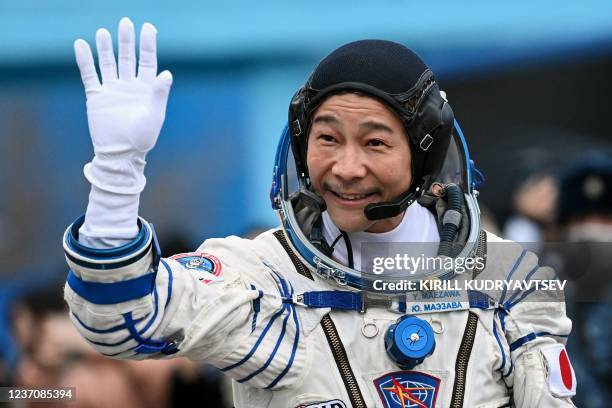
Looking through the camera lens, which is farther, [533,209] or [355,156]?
[533,209]

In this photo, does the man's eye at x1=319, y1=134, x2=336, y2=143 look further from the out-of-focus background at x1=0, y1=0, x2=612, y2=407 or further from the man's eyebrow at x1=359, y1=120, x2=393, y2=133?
the out-of-focus background at x1=0, y1=0, x2=612, y2=407

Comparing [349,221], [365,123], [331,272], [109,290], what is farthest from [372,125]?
[109,290]

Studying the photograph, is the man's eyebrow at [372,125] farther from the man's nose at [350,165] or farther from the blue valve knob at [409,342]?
the blue valve knob at [409,342]

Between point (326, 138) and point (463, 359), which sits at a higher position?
point (326, 138)

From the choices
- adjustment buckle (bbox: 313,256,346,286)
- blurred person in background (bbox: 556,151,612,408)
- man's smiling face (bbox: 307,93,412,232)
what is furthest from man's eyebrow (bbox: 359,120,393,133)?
blurred person in background (bbox: 556,151,612,408)

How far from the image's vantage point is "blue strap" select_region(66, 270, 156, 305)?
7.92 ft

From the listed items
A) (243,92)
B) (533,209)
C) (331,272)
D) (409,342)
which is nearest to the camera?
(409,342)

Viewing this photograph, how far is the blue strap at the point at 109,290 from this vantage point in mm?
2414

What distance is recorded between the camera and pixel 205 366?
525 cm

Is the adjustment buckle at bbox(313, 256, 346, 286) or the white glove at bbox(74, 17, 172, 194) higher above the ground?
the white glove at bbox(74, 17, 172, 194)

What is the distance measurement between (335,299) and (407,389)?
0.28 meters

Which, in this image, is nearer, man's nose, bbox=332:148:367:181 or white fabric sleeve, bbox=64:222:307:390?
white fabric sleeve, bbox=64:222:307:390

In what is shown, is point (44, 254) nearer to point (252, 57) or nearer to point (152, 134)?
point (252, 57)

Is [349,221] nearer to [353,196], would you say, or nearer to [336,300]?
[353,196]
